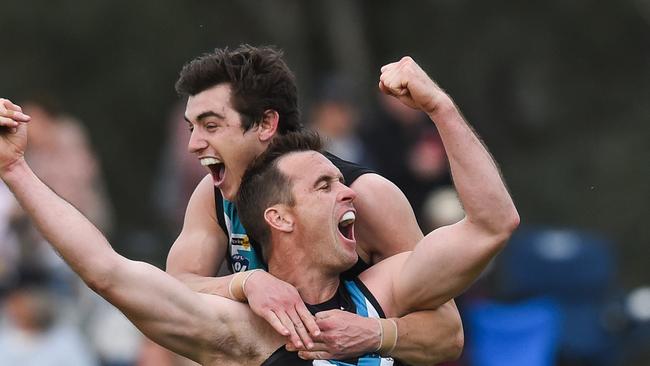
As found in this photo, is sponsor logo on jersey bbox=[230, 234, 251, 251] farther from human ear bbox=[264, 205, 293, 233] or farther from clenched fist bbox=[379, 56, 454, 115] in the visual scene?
clenched fist bbox=[379, 56, 454, 115]

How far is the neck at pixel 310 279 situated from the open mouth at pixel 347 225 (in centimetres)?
14

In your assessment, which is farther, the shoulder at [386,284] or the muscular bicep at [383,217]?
the muscular bicep at [383,217]

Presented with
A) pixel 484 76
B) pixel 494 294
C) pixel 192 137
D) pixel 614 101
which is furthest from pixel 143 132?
pixel 192 137

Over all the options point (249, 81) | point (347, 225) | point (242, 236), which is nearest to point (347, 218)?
point (347, 225)

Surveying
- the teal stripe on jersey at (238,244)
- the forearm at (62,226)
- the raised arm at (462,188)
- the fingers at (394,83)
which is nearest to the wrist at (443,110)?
the raised arm at (462,188)

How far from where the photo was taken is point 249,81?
6434 millimetres

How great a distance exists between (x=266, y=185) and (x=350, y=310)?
53cm

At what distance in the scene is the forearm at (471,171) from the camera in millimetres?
5711

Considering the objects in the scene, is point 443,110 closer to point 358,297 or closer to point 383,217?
point 383,217

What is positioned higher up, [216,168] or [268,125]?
[268,125]

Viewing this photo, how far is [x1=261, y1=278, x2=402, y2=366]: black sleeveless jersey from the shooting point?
19.5ft

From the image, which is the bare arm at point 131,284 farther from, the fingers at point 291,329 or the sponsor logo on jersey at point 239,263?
the sponsor logo on jersey at point 239,263

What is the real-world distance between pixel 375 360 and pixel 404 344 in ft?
0.38

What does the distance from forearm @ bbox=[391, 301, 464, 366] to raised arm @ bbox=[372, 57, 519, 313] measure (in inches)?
9.4
